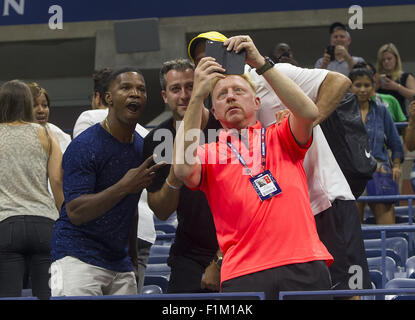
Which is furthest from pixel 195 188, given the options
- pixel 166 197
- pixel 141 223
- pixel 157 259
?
pixel 157 259

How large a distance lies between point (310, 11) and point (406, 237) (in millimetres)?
5629

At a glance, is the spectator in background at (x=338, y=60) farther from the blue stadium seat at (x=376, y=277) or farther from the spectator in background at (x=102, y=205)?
the spectator in background at (x=102, y=205)

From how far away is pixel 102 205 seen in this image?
2998mm

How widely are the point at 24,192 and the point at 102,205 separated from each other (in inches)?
22.0

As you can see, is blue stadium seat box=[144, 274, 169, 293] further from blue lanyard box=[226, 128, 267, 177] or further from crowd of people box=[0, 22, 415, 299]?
blue lanyard box=[226, 128, 267, 177]

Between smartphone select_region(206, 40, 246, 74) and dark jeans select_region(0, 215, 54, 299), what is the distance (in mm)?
1206

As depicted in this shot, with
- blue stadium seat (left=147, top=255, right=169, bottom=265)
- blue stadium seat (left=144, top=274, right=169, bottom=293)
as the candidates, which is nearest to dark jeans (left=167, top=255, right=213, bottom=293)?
blue stadium seat (left=144, top=274, right=169, bottom=293)

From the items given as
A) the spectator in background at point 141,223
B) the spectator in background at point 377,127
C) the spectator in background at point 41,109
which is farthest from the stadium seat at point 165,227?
the spectator in background at point 141,223

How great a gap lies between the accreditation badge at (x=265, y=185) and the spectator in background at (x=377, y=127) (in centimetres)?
256

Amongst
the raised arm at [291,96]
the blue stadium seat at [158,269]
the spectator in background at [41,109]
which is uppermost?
the spectator in background at [41,109]

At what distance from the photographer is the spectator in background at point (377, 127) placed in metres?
4.95

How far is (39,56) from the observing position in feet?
37.0

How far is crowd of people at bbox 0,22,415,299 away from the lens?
8.13 ft
